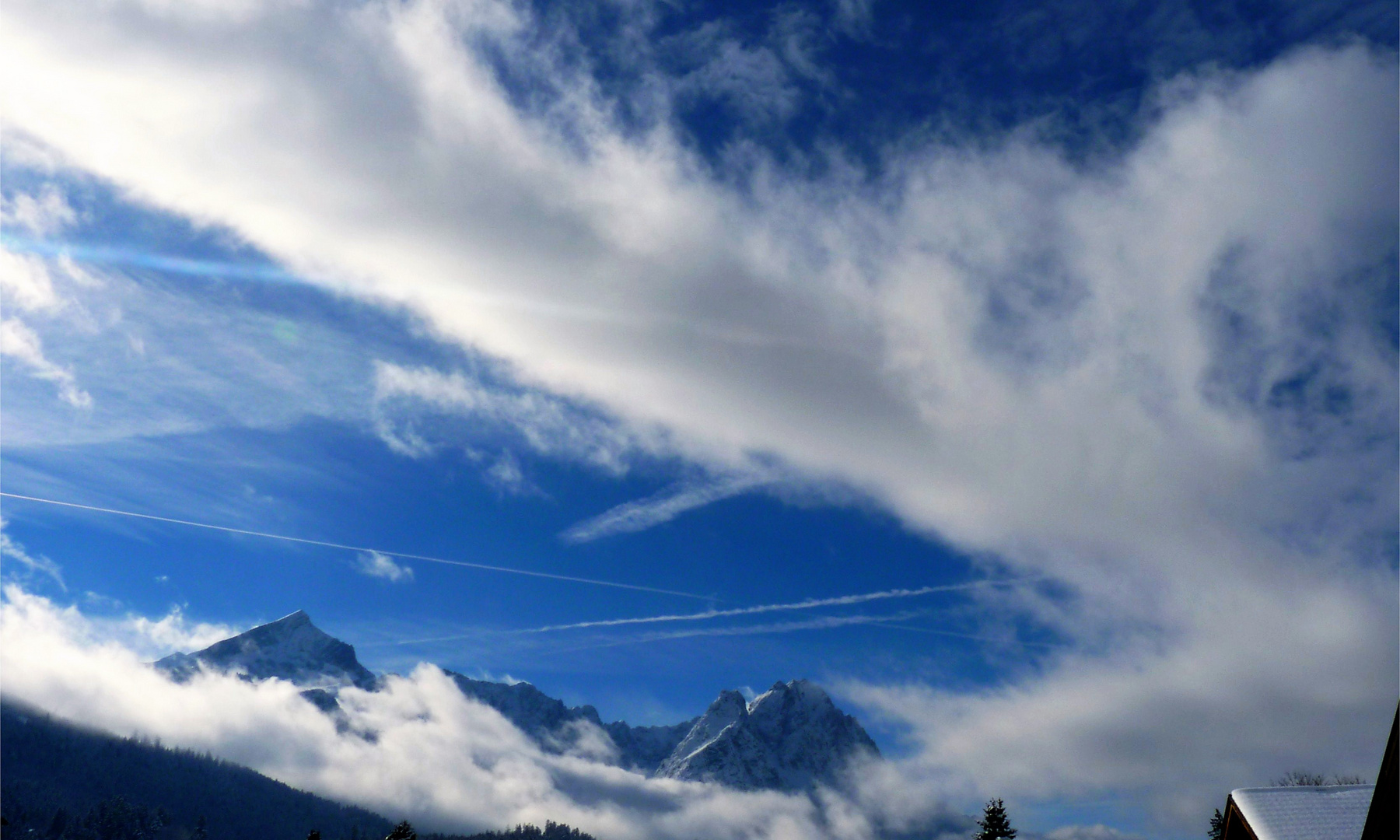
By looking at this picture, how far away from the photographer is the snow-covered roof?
25734 millimetres

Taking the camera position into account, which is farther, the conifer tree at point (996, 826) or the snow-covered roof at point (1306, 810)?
the conifer tree at point (996, 826)

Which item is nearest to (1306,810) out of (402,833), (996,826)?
(996,826)

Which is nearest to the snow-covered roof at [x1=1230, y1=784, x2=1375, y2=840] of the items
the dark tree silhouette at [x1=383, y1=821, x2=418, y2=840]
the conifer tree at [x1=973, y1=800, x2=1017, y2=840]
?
the conifer tree at [x1=973, y1=800, x2=1017, y2=840]

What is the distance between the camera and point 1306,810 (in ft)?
87.7

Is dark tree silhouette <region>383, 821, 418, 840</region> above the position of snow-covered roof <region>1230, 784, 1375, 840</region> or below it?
→ below

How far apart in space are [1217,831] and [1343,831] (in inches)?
1296

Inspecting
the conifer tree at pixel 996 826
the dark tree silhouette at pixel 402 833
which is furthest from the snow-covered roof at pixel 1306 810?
the dark tree silhouette at pixel 402 833

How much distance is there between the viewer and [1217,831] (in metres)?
53.2

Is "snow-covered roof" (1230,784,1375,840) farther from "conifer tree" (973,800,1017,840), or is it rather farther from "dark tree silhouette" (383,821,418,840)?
"dark tree silhouette" (383,821,418,840)

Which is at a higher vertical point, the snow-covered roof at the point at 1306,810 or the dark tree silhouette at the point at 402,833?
the snow-covered roof at the point at 1306,810

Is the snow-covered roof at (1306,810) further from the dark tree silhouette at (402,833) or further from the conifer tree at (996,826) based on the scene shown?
the dark tree silhouette at (402,833)

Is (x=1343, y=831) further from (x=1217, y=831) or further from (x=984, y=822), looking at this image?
(x=1217, y=831)

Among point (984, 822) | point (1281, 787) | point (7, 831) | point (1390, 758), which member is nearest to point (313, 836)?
point (984, 822)

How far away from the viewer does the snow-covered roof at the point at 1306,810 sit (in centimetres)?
2573
